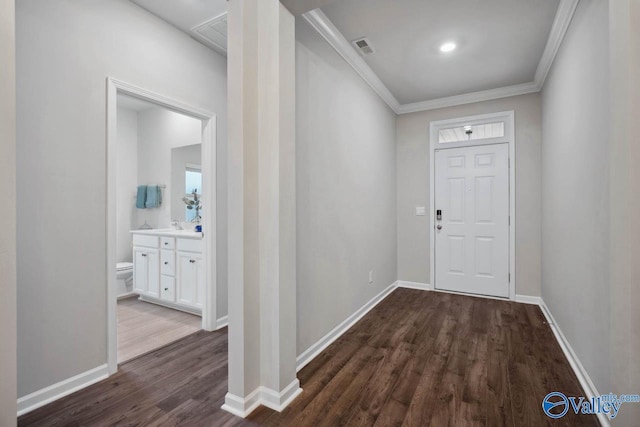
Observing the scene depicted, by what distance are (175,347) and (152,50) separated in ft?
7.82

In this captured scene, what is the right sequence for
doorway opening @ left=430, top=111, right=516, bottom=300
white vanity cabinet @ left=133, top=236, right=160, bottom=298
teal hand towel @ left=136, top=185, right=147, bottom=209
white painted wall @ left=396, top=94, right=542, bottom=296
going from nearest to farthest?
white vanity cabinet @ left=133, top=236, right=160, bottom=298, white painted wall @ left=396, top=94, right=542, bottom=296, doorway opening @ left=430, top=111, right=516, bottom=300, teal hand towel @ left=136, top=185, right=147, bottom=209

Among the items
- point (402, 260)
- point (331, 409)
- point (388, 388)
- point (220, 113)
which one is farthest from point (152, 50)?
point (402, 260)

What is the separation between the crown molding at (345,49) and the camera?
230cm

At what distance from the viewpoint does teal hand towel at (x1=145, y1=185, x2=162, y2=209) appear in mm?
4297

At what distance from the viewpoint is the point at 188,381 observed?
6.43 ft

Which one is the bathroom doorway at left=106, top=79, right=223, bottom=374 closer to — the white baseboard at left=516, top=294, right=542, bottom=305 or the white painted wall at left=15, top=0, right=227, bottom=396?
the white painted wall at left=15, top=0, right=227, bottom=396

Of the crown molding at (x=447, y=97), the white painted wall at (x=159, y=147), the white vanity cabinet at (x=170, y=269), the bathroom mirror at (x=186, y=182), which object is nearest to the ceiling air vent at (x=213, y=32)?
the crown molding at (x=447, y=97)

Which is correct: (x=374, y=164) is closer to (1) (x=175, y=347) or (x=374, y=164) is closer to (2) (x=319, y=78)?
(2) (x=319, y=78)

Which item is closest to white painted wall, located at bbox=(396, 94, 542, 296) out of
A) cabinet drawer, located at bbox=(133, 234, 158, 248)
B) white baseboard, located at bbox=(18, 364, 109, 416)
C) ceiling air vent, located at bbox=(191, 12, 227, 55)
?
ceiling air vent, located at bbox=(191, 12, 227, 55)

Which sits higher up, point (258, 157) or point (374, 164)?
point (374, 164)

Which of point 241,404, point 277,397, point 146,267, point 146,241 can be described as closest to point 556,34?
point 277,397

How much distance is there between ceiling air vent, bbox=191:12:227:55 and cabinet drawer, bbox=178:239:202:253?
1.90 m

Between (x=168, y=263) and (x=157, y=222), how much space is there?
4.20ft

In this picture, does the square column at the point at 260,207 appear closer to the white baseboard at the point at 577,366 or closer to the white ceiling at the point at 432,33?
the white ceiling at the point at 432,33
